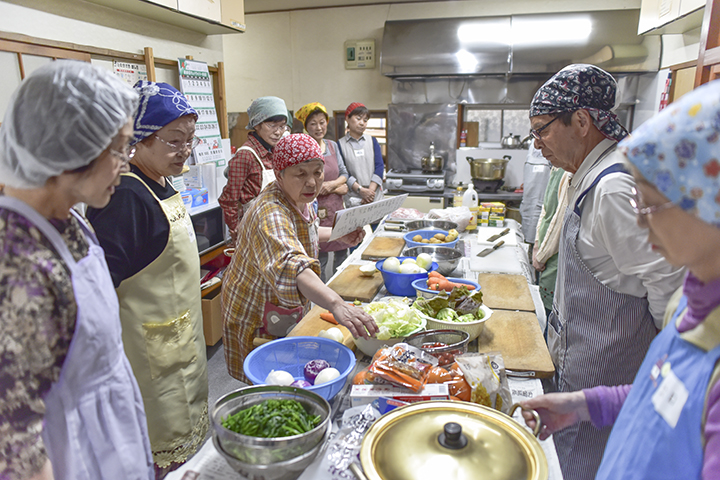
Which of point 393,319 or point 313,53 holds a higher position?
point 313,53

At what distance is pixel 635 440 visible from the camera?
86 centimetres

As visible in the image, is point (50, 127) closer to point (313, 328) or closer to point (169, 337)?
point (169, 337)

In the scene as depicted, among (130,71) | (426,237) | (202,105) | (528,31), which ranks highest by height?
(528,31)

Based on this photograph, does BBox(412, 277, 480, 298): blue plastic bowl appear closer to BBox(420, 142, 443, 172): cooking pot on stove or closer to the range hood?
BBox(420, 142, 443, 172): cooking pot on stove

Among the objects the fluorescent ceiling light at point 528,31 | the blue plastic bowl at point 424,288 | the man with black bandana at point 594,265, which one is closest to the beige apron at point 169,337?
the blue plastic bowl at point 424,288

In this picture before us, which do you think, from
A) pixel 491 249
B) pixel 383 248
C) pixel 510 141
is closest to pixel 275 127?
pixel 383 248

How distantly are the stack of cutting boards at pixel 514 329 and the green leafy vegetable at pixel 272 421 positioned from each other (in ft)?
2.61

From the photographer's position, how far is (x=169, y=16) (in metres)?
3.44

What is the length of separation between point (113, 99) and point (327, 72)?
5.97m

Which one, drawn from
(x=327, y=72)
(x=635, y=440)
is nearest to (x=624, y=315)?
(x=635, y=440)

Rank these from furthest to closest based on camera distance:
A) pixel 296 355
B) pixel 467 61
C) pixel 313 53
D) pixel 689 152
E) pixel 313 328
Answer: pixel 313 53
pixel 467 61
pixel 313 328
pixel 296 355
pixel 689 152

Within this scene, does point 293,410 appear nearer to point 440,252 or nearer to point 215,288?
point 440,252

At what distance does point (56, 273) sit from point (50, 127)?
0.29 m

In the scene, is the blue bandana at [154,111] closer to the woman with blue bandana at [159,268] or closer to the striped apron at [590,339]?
the woman with blue bandana at [159,268]
